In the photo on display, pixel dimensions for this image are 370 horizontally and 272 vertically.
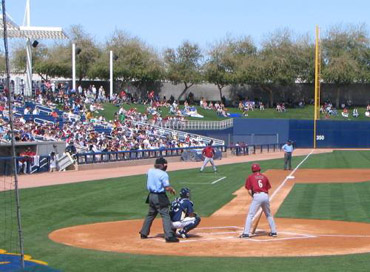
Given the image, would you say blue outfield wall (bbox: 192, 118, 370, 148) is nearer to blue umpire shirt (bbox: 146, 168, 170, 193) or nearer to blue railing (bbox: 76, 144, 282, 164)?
blue railing (bbox: 76, 144, 282, 164)

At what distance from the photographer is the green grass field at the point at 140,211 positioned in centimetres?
1041

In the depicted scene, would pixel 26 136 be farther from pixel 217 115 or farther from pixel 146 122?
pixel 217 115

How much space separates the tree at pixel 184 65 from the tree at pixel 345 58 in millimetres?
A: 13752

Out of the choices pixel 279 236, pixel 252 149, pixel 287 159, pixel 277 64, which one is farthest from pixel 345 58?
pixel 279 236

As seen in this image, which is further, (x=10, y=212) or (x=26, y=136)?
(x=26, y=136)

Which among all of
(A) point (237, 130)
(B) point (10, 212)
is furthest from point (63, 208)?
(A) point (237, 130)

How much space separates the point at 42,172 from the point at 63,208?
1289 cm

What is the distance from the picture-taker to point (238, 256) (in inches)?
441

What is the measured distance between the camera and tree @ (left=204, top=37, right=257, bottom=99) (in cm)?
7231

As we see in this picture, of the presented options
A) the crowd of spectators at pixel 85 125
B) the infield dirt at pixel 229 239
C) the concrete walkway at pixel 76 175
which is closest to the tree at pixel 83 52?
the crowd of spectators at pixel 85 125

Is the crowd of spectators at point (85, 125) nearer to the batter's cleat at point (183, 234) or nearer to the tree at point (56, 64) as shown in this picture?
the tree at point (56, 64)

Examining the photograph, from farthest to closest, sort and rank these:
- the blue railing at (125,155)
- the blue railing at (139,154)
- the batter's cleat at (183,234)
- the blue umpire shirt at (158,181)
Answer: the blue railing at (139,154) < the blue railing at (125,155) < the batter's cleat at (183,234) < the blue umpire shirt at (158,181)

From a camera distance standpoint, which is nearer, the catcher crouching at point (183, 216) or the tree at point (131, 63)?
the catcher crouching at point (183, 216)

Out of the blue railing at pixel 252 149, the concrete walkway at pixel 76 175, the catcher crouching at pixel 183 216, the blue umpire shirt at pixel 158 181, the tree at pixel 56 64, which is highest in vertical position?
the tree at pixel 56 64
